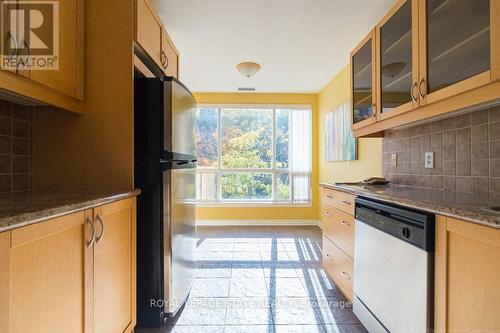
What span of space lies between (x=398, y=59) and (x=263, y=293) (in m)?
2.05

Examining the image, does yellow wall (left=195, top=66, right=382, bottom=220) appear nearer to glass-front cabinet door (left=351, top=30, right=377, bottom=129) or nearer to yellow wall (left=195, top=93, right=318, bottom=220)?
yellow wall (left=195, top=93, right=318, bottom=220)

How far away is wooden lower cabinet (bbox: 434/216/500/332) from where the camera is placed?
0.84 meters

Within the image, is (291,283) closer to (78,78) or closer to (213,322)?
(213,322)

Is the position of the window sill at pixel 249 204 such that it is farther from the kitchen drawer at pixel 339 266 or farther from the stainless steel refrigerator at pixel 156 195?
the stainless steel refrigerator at pixel 156 195

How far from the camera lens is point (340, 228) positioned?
80.8 inches

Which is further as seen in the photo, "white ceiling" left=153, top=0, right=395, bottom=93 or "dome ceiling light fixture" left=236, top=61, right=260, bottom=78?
"dome ceiling light fixture" left=236, top=61, right=260, bottom=78

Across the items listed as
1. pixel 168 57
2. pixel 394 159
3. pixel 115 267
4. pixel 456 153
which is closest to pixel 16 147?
pixel 115 267

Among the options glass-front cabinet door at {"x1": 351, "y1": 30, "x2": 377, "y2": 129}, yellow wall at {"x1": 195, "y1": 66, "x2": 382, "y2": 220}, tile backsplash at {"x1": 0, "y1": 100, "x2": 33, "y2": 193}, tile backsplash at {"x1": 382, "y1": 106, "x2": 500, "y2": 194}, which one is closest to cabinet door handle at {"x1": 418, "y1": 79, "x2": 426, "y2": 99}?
tile backsplash at {"x1": 382, "y1": 106, "x2": 500, "y2": 194}

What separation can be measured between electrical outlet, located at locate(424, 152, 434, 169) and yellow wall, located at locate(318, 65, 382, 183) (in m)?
0.68

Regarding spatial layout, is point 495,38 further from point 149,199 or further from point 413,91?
point 149,199

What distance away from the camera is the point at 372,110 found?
2.06 m

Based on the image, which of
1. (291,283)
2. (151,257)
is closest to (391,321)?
(291,283)

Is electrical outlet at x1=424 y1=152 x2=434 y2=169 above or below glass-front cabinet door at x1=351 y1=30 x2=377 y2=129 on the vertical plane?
below

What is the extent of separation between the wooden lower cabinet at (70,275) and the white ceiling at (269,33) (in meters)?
1.74
